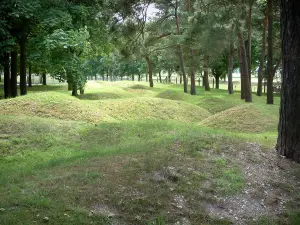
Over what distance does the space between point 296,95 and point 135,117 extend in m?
11.3

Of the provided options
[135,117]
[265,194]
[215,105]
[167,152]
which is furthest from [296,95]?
[215,105]

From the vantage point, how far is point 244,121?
579 inches

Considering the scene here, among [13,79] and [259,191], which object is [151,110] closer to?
[13,79]

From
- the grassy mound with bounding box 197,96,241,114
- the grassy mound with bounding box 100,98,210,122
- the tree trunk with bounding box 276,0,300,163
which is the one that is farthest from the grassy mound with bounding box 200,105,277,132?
the grassy mound with bounding box 197,96,241,114

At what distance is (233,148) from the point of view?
8.03 metres

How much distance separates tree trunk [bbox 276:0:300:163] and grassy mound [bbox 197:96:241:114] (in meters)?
14.0

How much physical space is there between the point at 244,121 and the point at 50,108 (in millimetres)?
8896

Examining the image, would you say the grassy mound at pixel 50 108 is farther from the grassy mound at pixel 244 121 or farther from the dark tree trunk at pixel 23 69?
the grassy mound at pixel 244 121

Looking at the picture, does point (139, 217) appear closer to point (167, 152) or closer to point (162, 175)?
point (162, 175)

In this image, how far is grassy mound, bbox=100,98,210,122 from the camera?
18.2 metres

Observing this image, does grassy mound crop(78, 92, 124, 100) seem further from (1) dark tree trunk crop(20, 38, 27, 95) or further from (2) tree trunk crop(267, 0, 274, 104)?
(2) tree trunk crop(267, 0, 274, 104)

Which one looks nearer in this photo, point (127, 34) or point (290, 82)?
point (290, 82)

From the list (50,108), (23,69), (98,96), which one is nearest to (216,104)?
(98,96)

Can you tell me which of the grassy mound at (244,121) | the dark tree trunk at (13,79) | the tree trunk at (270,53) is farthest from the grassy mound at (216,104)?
the dark tree trunk at (13,79)
